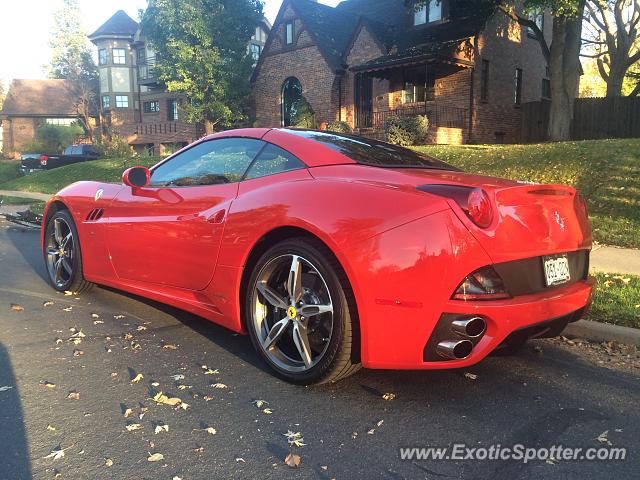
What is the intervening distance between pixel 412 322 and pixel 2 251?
7.05 meters

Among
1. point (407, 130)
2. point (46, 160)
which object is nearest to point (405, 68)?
point (407, 130)

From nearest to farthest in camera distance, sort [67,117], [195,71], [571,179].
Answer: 1. [571,179]
2. [195,71]
3. [67,117]

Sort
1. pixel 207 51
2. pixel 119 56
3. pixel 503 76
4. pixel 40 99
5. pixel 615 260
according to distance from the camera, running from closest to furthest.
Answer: pixel 615 260, pixel 503 76, pixel 207 51, pixel 119 56, pixel 40 99

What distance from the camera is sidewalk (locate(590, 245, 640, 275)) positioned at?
5.89 meters

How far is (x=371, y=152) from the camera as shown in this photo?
3664mm

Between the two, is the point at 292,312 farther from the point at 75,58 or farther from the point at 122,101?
the point at 75,58

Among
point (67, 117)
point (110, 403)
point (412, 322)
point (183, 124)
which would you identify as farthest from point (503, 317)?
point (67, 117)

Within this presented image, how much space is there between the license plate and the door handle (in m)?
1.96

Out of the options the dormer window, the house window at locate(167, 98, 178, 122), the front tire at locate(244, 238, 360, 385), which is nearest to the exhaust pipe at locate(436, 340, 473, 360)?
the front tire at locate(244, 238, 360, 385)

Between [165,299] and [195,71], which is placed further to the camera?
[195,71]

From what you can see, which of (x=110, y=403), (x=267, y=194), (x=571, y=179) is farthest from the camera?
(x=571, y=179)

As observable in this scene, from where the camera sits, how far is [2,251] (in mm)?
7586

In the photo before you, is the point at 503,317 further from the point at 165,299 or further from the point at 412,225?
the point at 165,299

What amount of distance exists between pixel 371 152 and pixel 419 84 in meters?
20.0
